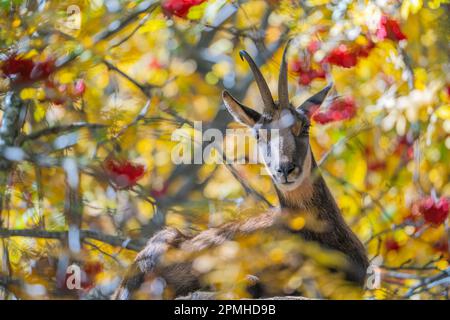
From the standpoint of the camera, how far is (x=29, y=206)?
5.78 metres

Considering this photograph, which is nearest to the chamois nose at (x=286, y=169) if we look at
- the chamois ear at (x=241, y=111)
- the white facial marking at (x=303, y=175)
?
the white facial marking at (x=303, y=175)

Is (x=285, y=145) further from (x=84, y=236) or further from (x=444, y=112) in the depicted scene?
Result: (x=84, y=236)

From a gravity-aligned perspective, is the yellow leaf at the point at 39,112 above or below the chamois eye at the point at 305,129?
above

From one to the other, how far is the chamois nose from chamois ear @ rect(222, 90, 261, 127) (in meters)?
0.38

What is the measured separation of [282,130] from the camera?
16.5ft

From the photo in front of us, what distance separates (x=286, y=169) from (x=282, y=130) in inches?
9.4

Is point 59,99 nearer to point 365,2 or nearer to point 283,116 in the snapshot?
point 283,116

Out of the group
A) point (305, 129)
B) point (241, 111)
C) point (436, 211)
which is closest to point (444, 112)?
point (436, 211)

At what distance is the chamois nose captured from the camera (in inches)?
195

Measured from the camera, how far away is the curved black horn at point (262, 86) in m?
5.11

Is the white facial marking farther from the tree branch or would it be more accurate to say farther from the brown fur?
the tree branch

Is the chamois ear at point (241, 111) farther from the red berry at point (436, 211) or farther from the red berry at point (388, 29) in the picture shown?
the red berry at point (436, 211)

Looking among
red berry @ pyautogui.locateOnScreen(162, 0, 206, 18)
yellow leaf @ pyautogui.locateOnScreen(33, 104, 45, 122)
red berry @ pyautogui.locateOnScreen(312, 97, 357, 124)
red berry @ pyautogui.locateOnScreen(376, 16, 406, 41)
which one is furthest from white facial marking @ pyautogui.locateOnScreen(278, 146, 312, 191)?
yellow leaf @ pyautogui.locateOnScreen(33, 104, 45, 122)
